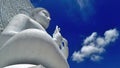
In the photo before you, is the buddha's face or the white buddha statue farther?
the buddha's face

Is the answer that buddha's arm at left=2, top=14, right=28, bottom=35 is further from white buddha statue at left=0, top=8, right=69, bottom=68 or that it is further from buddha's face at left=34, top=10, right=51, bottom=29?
buddha's face at left=34, top=10, right=51, bottom=29

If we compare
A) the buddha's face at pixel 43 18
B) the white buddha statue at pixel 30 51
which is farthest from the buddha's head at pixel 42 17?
the white buddha statue at pixel 30 51

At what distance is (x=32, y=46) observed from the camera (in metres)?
4.48

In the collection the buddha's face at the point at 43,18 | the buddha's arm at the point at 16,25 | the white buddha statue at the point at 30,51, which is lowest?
the white buddha statue at the point at 30,51

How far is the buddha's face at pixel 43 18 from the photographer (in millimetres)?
6082

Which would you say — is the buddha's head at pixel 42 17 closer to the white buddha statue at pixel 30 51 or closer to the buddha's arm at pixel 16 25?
the buddha's arm at pixel 16 25

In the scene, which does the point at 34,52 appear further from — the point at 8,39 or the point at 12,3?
the point at 12,3

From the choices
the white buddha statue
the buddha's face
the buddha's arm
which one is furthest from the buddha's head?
the white buddha statue

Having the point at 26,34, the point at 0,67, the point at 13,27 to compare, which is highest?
the point at 13,27

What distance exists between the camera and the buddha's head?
609 cm

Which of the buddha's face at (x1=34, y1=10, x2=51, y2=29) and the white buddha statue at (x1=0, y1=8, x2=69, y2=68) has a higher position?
the buddha's face at (x1=34, y1=10, x2=51, y2=29)

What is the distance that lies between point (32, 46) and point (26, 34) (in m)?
0.20

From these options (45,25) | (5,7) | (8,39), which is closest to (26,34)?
(8,39)

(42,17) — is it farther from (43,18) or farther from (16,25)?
(16,25)
